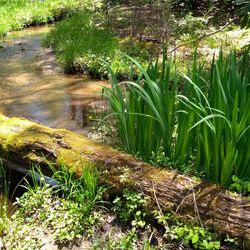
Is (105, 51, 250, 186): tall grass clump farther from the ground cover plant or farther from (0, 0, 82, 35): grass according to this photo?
(0, 0, 82, 35): grass

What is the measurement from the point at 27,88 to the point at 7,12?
6567mm

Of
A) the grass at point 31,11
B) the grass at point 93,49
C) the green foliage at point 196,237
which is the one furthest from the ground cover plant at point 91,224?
the grass at point 31,11

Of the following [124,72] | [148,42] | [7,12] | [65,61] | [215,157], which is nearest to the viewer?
[215,157]

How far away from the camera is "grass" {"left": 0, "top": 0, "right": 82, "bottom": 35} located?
38.3 feet

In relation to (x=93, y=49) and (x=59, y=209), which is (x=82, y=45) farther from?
(x=59, y=209)

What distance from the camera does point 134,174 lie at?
308cm

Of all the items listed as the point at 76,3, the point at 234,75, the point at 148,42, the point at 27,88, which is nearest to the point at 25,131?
the point at 234,75

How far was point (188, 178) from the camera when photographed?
2.95 metres

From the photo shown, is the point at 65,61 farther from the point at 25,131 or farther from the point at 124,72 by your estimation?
the point at 25,131

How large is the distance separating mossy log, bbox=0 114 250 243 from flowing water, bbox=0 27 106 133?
1.19m

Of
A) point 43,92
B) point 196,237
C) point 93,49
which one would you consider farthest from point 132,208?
point 93,49

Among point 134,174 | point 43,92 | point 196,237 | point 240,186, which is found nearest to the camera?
point 196,237

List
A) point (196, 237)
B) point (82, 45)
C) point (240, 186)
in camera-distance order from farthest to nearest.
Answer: point (82, 45), point (240, 186), point (196, 237)

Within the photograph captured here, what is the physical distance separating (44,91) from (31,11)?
6.74m
